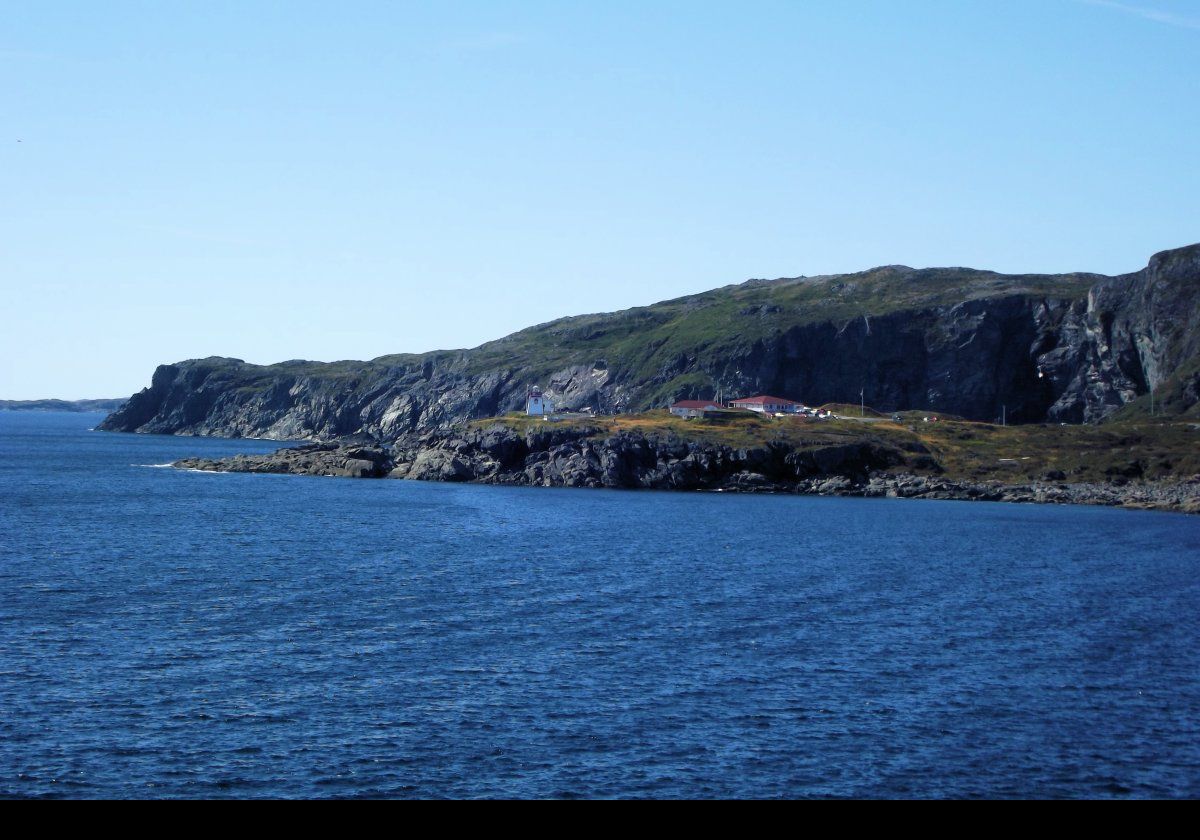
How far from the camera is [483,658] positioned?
38.8m

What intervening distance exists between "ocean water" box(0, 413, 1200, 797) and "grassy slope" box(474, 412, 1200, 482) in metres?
54.2

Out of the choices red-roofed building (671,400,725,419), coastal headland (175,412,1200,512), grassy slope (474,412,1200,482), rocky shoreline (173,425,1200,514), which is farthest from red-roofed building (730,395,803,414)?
rocky shoreline (173,425,1200,514)

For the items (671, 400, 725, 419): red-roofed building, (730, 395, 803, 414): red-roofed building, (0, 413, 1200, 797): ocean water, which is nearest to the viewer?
(0, 413, 1200, 797): ocean water

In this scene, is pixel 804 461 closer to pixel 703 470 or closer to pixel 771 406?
pixel 703 470

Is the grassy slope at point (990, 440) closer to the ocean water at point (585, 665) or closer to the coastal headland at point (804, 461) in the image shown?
the coastal headland at point (804, 461)

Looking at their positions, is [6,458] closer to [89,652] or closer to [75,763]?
[89,652]

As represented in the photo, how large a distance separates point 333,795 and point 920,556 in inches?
2145

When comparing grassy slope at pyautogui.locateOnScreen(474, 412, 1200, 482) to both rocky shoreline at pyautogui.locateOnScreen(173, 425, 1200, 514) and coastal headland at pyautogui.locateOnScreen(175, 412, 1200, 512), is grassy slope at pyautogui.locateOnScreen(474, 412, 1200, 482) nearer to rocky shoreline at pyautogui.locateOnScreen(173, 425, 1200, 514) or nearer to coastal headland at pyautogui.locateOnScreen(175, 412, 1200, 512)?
coastal headland at pyautogui.locateOnScreen(175, 412, 1200, 512)

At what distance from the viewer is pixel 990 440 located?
5920 inches

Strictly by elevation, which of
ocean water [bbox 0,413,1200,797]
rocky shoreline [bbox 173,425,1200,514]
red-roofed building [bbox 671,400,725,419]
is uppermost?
red-roofed building [bbox 671,400,725,419]

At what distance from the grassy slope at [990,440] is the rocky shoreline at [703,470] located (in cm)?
276

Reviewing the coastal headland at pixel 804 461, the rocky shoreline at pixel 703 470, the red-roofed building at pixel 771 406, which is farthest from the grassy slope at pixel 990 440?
the red-roofed building at pixel 771 406

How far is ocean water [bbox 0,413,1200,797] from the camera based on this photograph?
27031 mm
